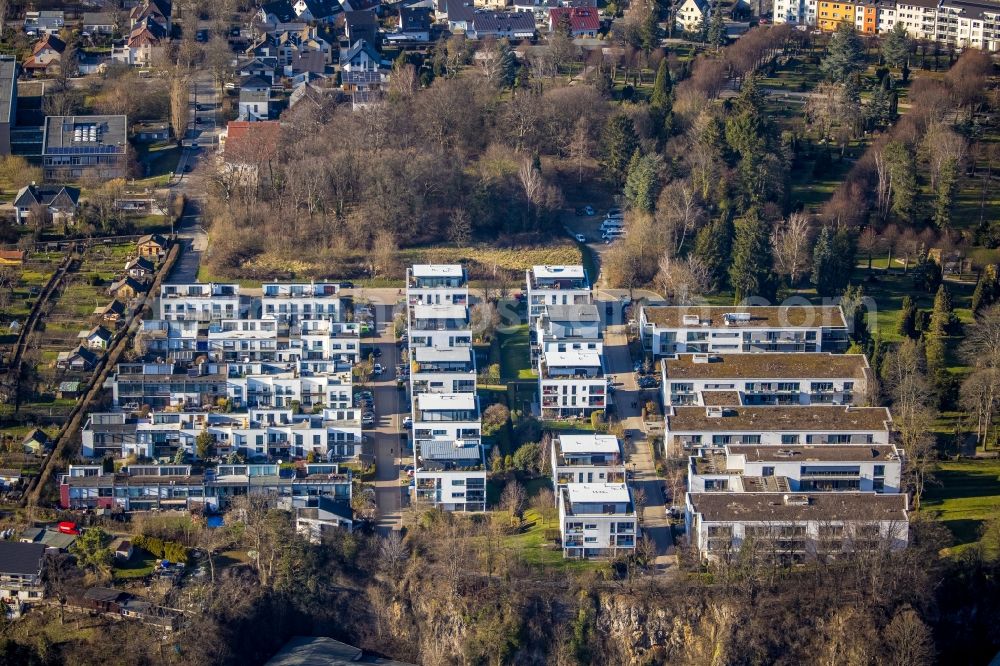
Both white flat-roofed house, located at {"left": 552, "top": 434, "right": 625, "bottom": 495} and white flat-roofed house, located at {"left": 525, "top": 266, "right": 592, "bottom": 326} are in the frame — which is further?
white flat-roofed house, located at {"left": 525, "top": 266, "right": 592, "bottom": 326}

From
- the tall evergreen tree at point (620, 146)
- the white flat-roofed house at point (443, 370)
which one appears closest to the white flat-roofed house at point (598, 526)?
the white flat-roofed house at point (443, 370)

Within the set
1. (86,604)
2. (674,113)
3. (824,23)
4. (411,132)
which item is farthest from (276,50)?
(86,604)

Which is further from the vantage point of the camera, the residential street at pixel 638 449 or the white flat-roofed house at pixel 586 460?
the white flat-roofed house at pixel 586 460

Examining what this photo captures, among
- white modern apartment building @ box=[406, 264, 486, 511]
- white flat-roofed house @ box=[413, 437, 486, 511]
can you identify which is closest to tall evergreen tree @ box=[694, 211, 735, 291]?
white modern apartment building @ box=[406, 264, 486, 511]

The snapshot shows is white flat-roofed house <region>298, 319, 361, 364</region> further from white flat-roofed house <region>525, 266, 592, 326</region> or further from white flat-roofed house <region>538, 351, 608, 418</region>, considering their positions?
white flat-roofed house <region>538, 351, 608, 418</region>

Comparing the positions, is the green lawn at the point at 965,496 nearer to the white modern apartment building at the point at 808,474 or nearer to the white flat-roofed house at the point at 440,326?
the white modern apartment building at the point at 808,474

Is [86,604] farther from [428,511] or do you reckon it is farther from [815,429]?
[815,429]

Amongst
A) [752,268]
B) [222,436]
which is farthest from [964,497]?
[222,436]
